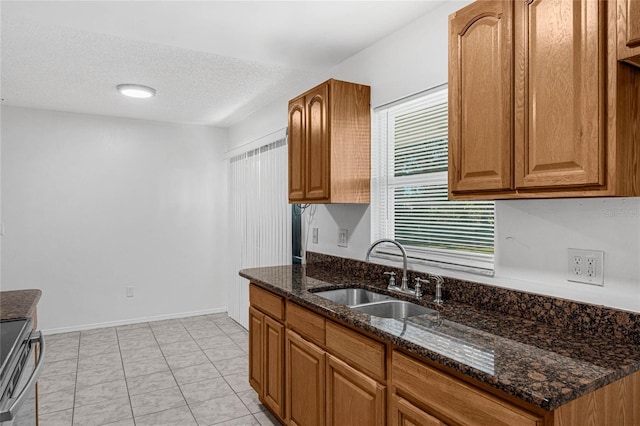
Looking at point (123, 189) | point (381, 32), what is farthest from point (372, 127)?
point (123, 189)

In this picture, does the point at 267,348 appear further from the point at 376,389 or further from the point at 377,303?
the point at 376,389

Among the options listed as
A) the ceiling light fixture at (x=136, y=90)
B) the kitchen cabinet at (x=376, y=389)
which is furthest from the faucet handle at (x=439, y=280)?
the ceiling light fixture at (x=136, y=90)

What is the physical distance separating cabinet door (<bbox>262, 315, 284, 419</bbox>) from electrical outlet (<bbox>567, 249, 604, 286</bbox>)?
60.3 inches

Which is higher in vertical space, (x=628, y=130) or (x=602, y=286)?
(x=628, y=130)

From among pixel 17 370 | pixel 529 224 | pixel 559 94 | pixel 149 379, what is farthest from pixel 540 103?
pixel 149 379

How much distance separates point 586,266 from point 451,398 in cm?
75

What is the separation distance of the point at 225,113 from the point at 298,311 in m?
3.14

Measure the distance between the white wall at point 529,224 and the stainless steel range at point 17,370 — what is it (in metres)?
1.82

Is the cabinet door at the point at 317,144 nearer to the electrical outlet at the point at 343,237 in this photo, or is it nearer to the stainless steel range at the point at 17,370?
the electrical outlet at the point at 343,237

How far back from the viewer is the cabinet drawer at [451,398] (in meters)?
1.09

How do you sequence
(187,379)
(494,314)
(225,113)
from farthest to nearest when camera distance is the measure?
(225,113) → (187,379) → (494,314)

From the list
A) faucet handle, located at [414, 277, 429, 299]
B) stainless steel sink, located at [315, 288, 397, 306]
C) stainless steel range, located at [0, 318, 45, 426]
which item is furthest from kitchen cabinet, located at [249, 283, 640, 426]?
stainless steel range, located at [0, 318, 45, 426]

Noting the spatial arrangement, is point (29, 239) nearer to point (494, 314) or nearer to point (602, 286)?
point (494, 314)

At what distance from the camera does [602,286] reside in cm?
146
